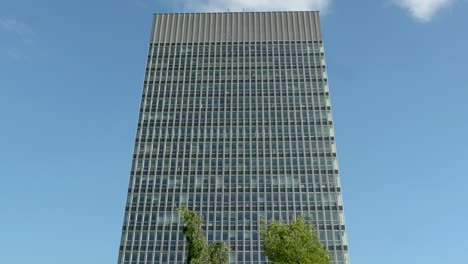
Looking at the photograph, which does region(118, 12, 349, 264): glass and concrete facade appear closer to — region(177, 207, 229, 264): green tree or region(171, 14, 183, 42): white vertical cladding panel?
region(171, 14, 183, 42): white vertical cladding panel

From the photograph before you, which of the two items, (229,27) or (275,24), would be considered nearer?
(229,27)

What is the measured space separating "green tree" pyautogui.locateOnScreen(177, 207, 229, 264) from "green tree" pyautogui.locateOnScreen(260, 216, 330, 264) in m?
10.4

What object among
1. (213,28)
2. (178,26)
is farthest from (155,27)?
(213,28)

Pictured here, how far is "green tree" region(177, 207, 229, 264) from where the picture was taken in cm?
4134

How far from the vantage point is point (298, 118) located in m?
116

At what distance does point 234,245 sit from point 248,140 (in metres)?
25.5

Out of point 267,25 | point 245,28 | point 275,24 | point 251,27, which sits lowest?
point 245,28

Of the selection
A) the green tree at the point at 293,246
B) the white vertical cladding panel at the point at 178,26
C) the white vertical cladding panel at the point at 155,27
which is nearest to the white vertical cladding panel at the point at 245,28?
the white vertical cladding panel at the point at 178,26

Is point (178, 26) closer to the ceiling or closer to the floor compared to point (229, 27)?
closer to the ceiling

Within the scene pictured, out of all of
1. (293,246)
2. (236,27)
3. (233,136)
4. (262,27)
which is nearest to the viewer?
(293,246)

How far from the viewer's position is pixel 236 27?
135 metres

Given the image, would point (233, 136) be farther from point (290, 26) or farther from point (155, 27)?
point (155, 27)

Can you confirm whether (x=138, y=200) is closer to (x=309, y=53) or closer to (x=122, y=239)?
(x=122, y=239)

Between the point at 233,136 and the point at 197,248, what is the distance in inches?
2888
